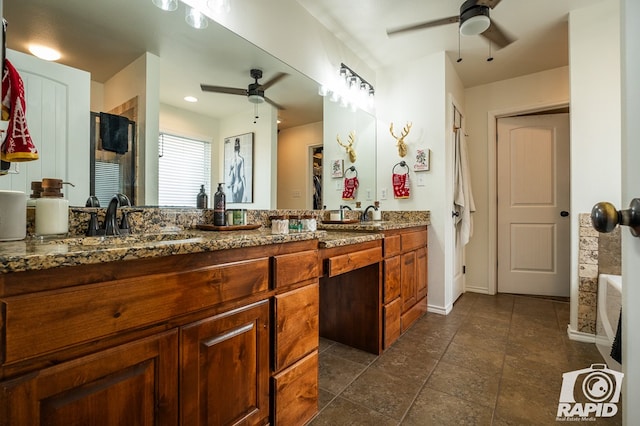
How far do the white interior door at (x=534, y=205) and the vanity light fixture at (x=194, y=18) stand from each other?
3431 millimetres

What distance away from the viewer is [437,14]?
7.32 feet

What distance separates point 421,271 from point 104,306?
8.04ft

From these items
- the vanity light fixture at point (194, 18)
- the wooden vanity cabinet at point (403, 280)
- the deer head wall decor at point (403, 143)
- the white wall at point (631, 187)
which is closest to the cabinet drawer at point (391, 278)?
the wooden vanity cabinet at point (403, 280)

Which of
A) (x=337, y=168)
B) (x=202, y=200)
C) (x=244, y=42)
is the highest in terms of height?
(x=244, y=42)

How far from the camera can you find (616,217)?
1.43 feet

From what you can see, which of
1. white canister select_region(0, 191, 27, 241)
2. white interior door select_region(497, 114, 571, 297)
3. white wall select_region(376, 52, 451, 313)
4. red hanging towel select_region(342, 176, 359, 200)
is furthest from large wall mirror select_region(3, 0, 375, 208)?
white interior door select_region(497, 114, 571, 297)

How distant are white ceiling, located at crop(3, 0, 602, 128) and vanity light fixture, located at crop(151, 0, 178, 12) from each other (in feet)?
0.09

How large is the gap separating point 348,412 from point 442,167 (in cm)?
219

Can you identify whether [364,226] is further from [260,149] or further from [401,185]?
[401,185]

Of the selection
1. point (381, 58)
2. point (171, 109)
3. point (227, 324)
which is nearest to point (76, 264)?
point (227, 324)

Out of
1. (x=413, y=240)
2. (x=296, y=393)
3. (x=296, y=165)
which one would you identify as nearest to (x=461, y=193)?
(x=413, y=240)

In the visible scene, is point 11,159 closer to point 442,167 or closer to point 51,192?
point 51,192

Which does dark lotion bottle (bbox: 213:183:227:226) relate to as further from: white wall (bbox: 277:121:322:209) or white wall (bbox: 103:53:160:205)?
white wall (bbox: 277:121:322:209)

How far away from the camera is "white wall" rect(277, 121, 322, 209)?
211 cm
